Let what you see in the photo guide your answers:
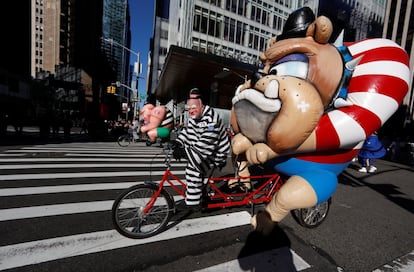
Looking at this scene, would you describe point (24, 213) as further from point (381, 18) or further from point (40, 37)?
point (40, 37)

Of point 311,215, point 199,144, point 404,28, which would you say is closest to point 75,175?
point 199,144

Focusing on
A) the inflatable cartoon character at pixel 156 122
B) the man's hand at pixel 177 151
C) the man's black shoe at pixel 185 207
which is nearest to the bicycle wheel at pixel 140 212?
the man's black shoe at pixel 185 207

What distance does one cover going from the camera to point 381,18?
47031 mm

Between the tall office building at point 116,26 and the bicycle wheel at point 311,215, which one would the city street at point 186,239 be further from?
the tall office building at point 116,26

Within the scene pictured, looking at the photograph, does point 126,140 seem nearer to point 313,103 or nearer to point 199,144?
point 199,144

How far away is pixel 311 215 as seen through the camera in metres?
3.38

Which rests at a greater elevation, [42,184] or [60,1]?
[60,1]

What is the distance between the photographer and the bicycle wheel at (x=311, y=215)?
3278 millimetres

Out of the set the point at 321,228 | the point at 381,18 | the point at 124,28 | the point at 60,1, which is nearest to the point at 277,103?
the point at 321,228

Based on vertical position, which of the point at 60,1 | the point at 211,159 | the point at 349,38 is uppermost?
the point at 60,1

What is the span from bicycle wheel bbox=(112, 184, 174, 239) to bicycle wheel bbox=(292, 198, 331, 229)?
6.82 feet

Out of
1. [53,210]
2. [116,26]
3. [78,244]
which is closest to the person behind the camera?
[78,244]

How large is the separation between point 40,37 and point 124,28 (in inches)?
3086

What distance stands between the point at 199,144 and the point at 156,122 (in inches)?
48.9
